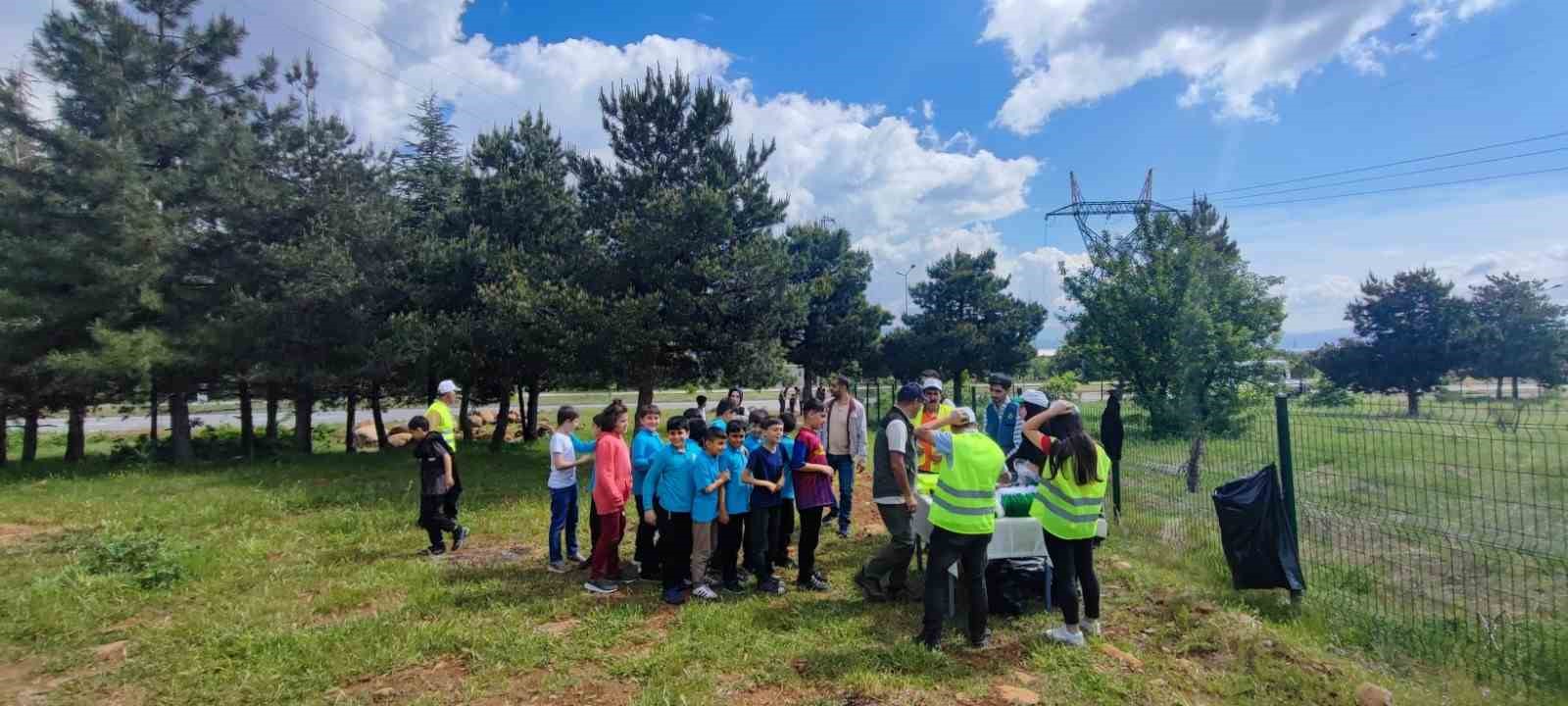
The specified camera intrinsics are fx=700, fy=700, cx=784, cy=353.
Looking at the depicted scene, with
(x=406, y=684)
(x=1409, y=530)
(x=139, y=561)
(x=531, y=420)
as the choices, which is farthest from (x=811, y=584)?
(x=531, y=420)

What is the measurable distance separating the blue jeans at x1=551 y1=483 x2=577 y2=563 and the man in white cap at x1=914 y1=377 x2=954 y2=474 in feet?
11.3

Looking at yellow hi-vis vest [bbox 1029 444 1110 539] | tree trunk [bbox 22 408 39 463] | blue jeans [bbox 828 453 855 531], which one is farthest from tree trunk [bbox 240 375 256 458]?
yellow hi-vis vest [bbox 1029 444 1110 539]

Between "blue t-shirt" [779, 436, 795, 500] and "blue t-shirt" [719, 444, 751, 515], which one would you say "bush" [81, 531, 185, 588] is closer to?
"blue t-shirt" [719, 444, 751, 515]

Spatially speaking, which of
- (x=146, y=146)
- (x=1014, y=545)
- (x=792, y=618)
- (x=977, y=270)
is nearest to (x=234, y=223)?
(x=146, y=146)

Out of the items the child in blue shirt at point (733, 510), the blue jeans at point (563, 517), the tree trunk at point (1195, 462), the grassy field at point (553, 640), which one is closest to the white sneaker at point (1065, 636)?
the grassy field at point (553, 640)

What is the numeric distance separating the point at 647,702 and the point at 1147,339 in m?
8.87

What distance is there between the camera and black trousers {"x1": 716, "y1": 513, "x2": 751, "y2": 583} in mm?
6195

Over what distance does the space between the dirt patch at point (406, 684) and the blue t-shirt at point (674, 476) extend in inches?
73.4

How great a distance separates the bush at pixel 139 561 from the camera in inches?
263

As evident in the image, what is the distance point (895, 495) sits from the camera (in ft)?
18.5

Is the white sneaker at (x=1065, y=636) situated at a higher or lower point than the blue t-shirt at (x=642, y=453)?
lower

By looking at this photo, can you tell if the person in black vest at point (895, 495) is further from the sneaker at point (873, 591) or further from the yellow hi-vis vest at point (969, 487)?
the yellow hi-vis vest at point (969, 487)

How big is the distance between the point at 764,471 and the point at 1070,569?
8.17ft

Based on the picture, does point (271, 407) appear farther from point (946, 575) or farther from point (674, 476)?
point (946, 575)
